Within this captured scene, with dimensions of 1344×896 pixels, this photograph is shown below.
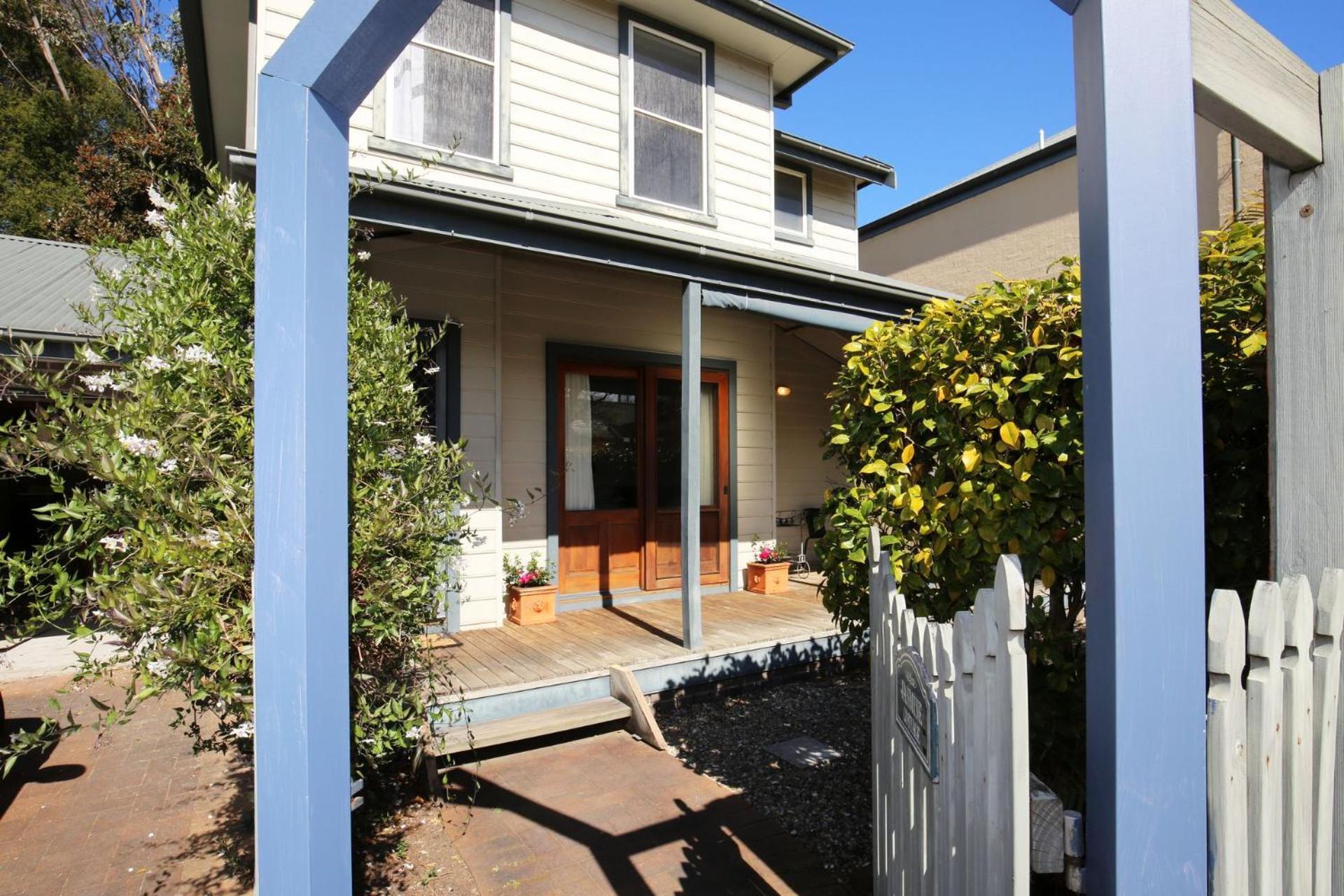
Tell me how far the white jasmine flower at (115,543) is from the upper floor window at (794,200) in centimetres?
852

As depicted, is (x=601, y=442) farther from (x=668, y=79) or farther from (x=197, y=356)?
(x=197, y=356)

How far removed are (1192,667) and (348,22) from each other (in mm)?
1704

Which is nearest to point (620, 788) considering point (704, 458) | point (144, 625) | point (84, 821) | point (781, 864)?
point (781, 864)

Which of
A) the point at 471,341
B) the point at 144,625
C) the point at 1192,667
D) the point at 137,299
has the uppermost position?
the point at 471,341

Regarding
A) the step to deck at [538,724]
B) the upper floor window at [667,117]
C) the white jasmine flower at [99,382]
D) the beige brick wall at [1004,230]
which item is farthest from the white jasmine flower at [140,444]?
the beige brick wall at [1004,230]

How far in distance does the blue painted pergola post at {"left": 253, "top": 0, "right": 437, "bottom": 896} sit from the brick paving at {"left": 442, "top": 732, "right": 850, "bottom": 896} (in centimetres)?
204

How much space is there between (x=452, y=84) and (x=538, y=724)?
5.25 metres

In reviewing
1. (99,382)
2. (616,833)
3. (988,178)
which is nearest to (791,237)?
(988,178)

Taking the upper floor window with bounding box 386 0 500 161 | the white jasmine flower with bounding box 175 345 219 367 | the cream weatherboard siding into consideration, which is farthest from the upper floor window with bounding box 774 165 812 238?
the white jasmine flower with bounding box 175 345 219 367

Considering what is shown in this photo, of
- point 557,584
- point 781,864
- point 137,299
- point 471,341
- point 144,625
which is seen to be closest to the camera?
point 144,625

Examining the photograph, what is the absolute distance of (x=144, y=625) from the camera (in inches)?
90.4

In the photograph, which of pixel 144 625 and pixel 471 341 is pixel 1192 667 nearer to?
pixel 144 625

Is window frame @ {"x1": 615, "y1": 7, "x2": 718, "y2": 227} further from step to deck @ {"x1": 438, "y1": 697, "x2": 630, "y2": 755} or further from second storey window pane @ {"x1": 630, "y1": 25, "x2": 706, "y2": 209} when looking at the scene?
step to deck @ {"x1": 438, "y1": 697, "x2": 630, "y2": 755}

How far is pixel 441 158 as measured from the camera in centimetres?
584
